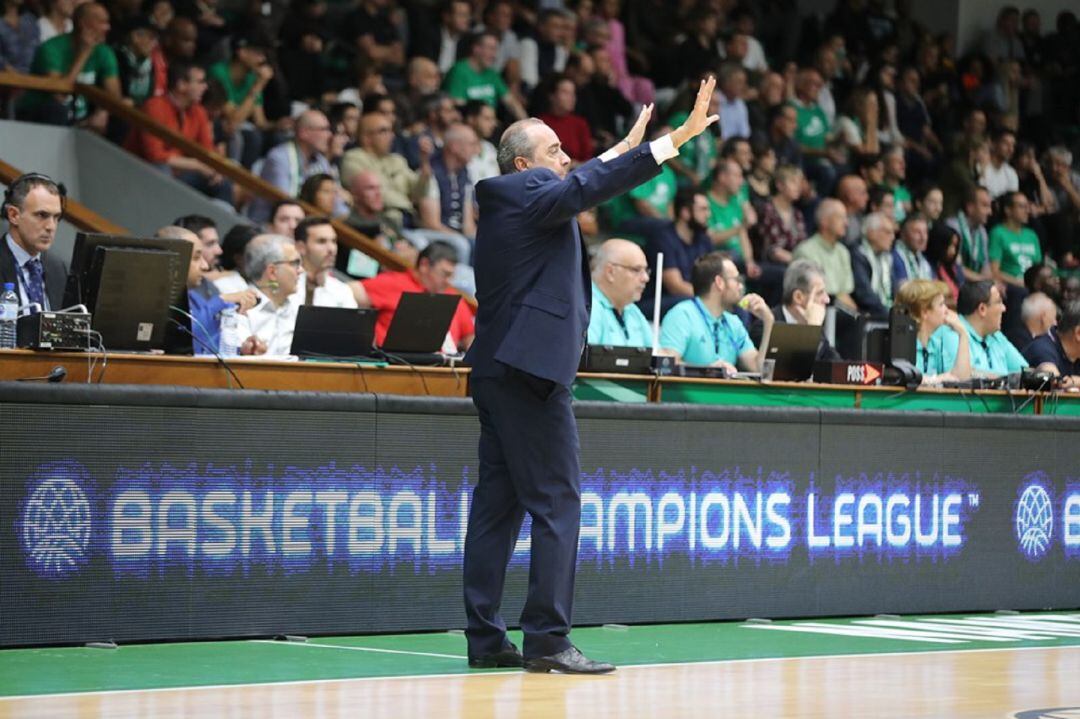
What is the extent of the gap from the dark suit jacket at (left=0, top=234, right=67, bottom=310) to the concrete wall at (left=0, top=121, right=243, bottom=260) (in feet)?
13.2

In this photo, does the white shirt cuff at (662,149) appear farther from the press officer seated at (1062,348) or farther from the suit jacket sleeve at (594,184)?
the press officer seated at (1062,348)

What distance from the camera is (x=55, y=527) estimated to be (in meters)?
6.96

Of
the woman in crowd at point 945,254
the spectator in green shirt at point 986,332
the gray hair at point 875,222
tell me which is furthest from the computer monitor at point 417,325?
the woman in crowd at point 945,254

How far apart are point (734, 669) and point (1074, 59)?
1595 cm

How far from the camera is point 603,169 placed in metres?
6.29

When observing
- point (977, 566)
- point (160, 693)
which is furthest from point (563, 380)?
point (977, 566)

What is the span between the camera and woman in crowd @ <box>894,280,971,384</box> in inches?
446

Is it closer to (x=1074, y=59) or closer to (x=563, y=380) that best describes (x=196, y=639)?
(x=563, y=380)

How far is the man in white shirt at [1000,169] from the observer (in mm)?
18391

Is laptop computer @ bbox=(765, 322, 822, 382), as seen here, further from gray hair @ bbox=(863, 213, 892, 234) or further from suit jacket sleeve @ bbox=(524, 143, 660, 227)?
gray hair @ bbox=(863, 213, 892, 234)

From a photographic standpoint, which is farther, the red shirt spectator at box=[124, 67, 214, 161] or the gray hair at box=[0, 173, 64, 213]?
the red shirt spectator at box=[124, 67, 214, 161]

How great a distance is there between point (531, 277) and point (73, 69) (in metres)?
7.27

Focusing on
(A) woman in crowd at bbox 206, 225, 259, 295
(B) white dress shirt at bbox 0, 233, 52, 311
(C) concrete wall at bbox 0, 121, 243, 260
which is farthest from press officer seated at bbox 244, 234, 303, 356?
(C) concrete wall at bbox 0, 121, 243, 260

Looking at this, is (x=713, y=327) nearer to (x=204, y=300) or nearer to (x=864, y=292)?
(x=204, y=300)
